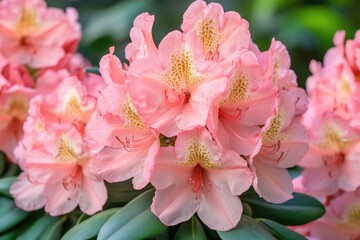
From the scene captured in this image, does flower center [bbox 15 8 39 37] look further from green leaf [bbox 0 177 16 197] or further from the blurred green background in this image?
the blurred green background

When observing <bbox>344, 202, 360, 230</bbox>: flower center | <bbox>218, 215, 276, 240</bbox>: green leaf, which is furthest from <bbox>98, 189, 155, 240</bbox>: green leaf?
<bbox>344, 202, 360, 230</bbox>: flower center

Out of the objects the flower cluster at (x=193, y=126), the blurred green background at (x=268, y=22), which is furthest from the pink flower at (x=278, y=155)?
the blurred green background at (x=268, y=22)

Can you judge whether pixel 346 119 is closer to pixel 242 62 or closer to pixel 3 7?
pixel 242 62

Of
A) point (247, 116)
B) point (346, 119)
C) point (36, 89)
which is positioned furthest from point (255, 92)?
point (36, 89)

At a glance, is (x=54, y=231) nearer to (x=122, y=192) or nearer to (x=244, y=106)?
(x=122, y=192)

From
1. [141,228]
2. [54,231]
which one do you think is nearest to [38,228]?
[54,231]

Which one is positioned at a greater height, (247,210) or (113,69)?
(113,69)
